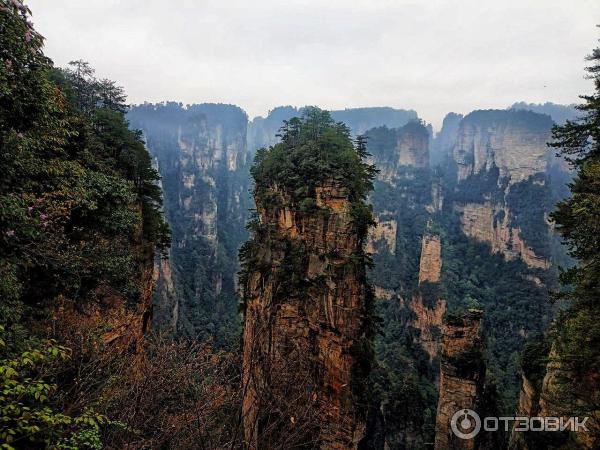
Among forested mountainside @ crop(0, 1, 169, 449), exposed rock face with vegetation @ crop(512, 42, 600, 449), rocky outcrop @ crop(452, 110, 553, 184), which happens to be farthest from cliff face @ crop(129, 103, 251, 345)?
rocky outcrop @ crop(452, 110, 553, 184)

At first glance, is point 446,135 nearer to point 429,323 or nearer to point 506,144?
point 506,144

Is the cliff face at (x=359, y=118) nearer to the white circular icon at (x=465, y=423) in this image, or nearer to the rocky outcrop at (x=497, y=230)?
the rocky outcrop at (x=497, y=230)

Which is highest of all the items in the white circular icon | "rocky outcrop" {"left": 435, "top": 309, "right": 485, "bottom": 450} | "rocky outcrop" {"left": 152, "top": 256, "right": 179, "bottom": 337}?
"rocky outcrop" {"left": 435, "top": 309, "right": 485, "bottom": 450}

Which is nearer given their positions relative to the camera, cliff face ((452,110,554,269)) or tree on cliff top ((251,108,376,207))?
tree on cliff top ((251,108,376,207))

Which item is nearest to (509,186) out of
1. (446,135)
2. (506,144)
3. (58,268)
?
(506,144)

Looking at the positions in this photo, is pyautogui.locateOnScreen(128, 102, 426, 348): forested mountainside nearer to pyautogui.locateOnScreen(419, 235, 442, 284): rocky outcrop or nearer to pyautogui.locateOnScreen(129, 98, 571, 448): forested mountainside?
pyautogui.locateOnScreen(129, 98, 571, 448): forested mountainside

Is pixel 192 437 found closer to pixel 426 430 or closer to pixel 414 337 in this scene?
pixel 426 430

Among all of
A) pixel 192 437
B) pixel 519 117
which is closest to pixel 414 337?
pixel 192 437
